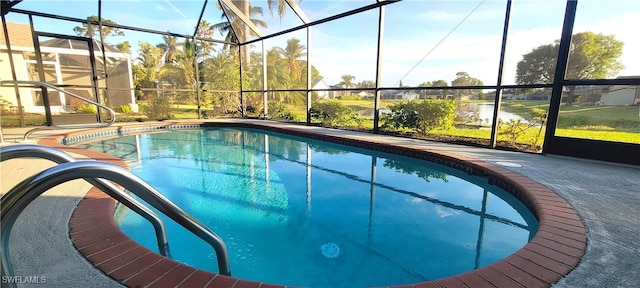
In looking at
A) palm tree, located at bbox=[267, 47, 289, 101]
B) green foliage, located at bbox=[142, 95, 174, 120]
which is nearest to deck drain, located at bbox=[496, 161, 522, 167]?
green foliage, located at bbox=[142, 95, 174, 120]

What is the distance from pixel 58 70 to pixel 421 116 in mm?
16803

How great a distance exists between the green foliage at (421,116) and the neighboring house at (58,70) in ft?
31.1

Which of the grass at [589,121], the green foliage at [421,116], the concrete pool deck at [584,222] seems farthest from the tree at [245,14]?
the concrete pool deck at [584,222]

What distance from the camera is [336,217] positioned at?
3.38 meters

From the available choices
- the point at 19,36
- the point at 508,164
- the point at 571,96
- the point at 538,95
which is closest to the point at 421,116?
the point at 538,95

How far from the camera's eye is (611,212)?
2582 mm

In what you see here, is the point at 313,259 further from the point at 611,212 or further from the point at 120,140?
the point at 120,140

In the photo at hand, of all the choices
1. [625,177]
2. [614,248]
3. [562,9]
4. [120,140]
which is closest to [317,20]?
[562,9]

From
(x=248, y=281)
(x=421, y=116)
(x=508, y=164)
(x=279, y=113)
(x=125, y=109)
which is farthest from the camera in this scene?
(x=125, y=109)

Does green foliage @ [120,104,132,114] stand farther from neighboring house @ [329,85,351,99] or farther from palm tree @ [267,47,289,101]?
neighboring house @ [329,85,351,99]

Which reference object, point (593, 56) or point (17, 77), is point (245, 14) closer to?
point (17, 77)

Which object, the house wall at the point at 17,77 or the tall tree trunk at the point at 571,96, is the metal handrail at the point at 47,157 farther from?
the house wall at the point at 17,77

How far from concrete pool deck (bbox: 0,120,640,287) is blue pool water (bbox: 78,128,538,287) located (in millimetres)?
529

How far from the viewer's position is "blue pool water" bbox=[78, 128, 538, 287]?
8.04ft
